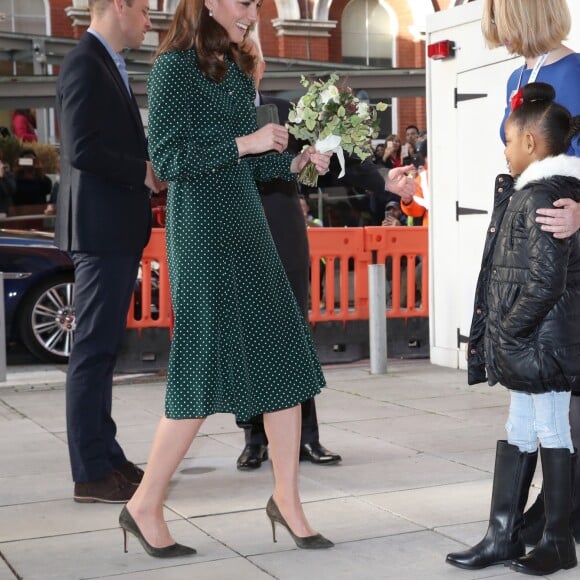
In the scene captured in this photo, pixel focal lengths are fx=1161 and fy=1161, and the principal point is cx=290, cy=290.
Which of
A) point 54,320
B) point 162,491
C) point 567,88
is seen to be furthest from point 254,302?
point 54,320

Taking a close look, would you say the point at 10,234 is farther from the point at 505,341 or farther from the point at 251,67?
the point at 505,341

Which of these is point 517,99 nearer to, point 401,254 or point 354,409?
point 354,409

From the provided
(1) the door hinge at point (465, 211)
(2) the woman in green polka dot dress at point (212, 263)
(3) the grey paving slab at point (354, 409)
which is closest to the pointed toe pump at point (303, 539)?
(2) the woman in green polka dot dress at point (212, 263)

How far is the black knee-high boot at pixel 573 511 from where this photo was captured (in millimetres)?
4270

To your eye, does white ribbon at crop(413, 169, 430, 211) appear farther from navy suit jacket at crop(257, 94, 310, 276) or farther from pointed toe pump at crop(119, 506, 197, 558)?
pointed toe pump at crop(119, 506, 197, 558)

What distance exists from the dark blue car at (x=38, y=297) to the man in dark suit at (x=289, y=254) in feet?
15.3

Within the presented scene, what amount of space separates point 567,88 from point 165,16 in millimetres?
22439

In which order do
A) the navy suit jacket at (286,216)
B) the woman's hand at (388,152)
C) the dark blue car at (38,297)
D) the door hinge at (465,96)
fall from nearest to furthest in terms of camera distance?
1. the navy suit jacket at (286,216)
2. the door hinge at (465,96)
3. the dark blue car at (38,297)
4. the woman's hand at (388,152)

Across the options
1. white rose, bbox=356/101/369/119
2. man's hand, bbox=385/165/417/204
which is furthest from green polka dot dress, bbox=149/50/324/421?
man's hand, bbox=385/165/417/204

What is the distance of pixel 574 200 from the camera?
12.7 ft

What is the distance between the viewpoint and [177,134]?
403 cm

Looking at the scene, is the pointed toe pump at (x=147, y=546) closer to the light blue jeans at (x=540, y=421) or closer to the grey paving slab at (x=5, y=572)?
the grey paving slab at (x=5, y=572)

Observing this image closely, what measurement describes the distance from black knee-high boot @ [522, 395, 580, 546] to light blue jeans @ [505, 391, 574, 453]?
0.24 meters

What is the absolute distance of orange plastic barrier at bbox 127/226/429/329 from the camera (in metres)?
9.95
